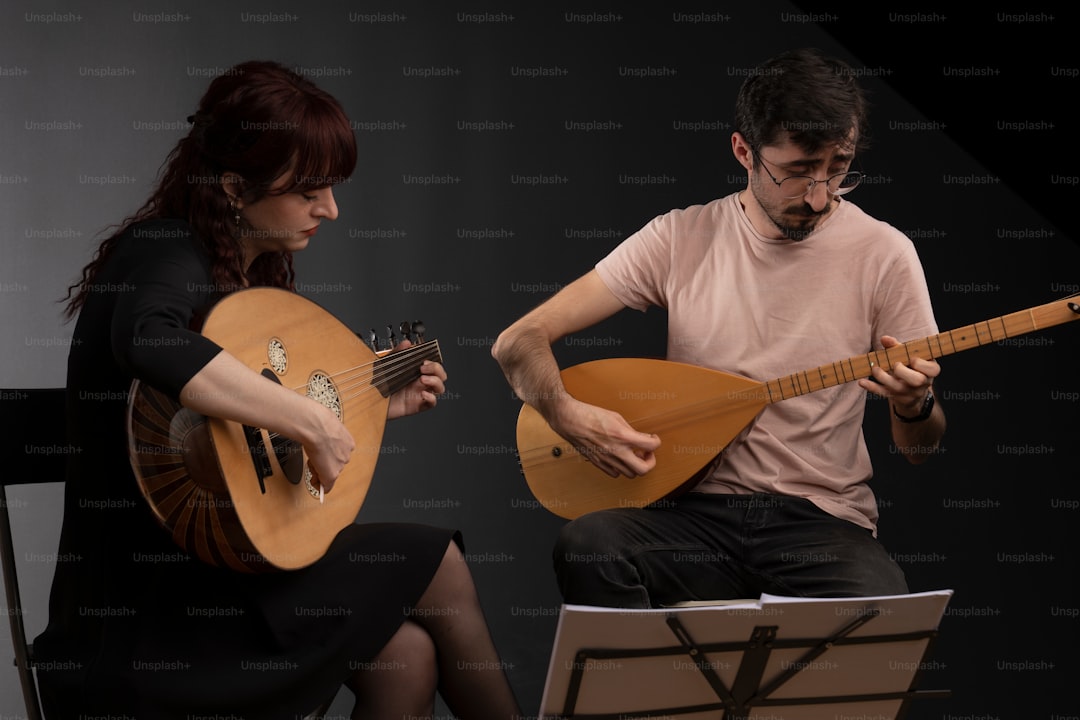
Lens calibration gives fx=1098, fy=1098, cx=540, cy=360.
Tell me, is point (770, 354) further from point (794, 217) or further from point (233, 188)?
point (233, 188)

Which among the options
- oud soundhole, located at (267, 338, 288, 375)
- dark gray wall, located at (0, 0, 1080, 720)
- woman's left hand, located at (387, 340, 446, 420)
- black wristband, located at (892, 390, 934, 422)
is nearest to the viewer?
oud soundhole, located at (267, 338, 288, 375)

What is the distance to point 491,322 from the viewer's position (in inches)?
136

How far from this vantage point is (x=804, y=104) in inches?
80.7

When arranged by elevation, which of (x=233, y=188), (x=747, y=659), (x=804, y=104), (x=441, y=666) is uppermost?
(x=804, y=104)

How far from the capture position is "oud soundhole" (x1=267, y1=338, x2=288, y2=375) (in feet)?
5.73

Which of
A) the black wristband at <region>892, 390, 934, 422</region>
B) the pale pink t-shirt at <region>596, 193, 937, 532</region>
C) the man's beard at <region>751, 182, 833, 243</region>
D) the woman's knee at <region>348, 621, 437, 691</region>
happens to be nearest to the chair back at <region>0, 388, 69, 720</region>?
the woman's knee at <region>348, 621, 437, 691</region>

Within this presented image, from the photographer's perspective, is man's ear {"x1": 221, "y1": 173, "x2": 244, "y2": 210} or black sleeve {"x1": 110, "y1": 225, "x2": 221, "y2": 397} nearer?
black sleeve {"x1": 110, "y1": 225, "x2": 221, "y2": 397}

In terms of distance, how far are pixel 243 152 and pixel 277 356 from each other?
330 millimetres

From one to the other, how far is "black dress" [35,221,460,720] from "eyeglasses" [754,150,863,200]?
3.53 ft

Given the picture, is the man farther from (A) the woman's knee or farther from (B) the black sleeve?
(B) the black sleeve

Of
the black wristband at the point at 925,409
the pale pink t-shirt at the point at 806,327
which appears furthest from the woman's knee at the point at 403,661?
the black wristband at the point at 925,409

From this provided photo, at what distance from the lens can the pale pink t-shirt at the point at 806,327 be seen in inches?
83.3

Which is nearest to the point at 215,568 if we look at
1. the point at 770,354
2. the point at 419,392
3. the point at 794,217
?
the point at 419,392

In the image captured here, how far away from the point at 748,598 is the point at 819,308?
58cm
